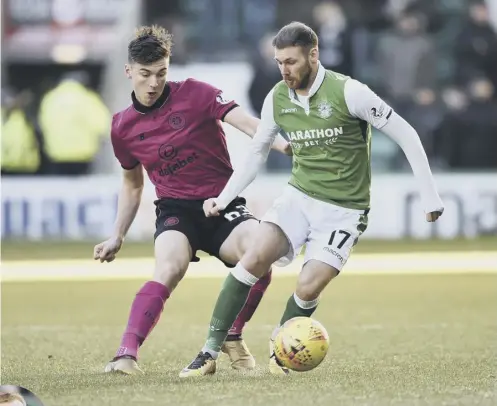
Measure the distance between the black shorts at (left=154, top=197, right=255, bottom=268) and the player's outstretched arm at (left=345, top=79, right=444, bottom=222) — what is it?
101cm

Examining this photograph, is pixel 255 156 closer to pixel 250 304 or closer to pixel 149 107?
pixel 149 107

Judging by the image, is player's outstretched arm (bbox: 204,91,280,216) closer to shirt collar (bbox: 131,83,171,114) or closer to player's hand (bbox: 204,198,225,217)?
player's hand (bbox: 204,198,225,217)

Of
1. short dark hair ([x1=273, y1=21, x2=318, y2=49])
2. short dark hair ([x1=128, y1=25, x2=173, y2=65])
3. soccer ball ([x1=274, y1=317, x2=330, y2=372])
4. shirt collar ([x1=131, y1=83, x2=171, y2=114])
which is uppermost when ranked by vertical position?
short dark hair ([x1=273, y1=21, x2=318, y2=49])

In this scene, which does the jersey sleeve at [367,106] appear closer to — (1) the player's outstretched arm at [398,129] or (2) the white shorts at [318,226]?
(1) the player's outstretched arm at [398,129]

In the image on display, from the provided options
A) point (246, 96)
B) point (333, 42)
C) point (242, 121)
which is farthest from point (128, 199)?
point (246, 96)

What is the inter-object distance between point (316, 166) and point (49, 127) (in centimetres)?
1284

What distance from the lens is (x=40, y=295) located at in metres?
12.2

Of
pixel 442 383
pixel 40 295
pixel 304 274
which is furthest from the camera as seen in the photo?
pixel 40 295

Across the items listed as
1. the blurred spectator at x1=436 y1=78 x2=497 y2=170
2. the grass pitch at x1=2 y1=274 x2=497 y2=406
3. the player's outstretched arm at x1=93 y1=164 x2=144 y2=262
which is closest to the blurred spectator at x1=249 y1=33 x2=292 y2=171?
the blurred spectator at x1=436 y1=78 x2=497 y2=170

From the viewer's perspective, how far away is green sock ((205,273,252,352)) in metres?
6.87

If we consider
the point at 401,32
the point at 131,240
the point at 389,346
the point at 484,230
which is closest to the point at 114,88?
the point at 131,240

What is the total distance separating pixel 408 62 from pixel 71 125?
17.0ft

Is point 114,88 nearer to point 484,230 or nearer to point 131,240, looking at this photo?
point 131,240

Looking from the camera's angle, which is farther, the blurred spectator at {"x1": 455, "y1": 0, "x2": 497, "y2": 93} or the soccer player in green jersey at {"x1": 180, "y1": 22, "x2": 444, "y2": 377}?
the blurred spectator at {"x1": 455, "y1": 0, "x2": 497, "y2": 93}
